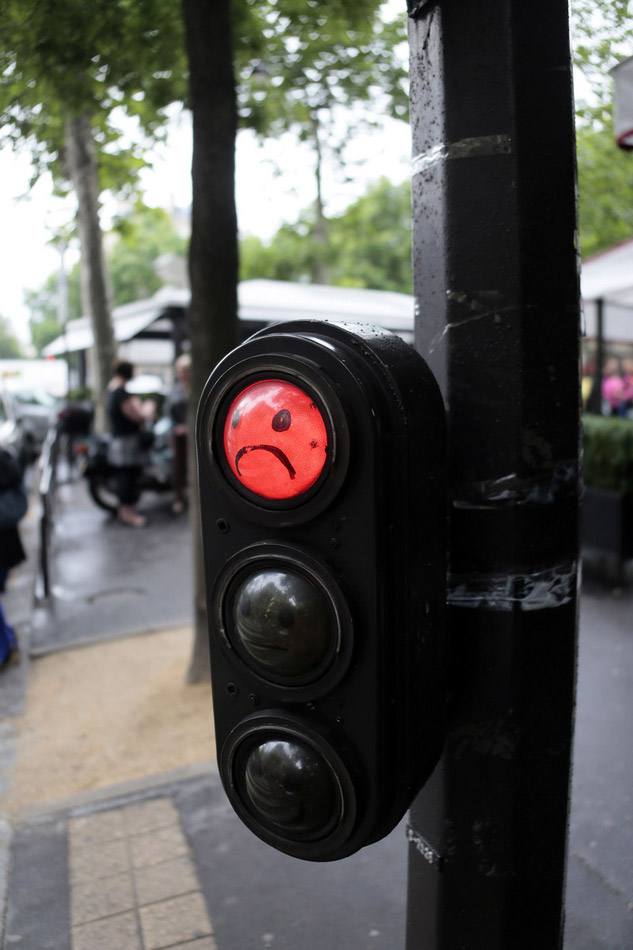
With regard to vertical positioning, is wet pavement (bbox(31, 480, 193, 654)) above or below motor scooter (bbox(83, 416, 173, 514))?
below

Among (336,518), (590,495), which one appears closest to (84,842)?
(336,518)

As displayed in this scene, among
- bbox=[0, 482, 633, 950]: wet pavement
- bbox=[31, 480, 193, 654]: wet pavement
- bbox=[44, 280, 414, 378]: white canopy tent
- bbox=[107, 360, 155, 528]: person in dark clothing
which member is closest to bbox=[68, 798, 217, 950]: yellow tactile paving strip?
bbox=[0, 482, 633, 950]: wet pavement

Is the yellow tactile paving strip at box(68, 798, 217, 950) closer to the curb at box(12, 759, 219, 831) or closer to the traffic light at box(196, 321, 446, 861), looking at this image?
the curb at box(12, 759, 219, 831)

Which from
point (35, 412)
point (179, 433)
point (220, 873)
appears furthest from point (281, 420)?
point (35, 412)

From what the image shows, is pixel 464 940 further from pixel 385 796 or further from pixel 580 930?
pixel 580 930

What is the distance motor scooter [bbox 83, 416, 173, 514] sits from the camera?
10133 millimetres

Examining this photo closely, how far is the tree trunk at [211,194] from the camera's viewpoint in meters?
4.22

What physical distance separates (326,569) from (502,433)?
41 cm

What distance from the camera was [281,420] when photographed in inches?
51.1

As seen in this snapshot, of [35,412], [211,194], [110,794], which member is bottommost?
[35,412]

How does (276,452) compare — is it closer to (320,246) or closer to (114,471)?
(114,471)

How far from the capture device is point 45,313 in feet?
255

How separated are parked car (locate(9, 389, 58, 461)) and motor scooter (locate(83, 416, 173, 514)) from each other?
8.68m

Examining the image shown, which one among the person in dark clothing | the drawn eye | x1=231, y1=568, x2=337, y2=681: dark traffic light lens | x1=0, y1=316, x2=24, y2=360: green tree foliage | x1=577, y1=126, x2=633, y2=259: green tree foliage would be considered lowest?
x1=0, y1=316, x2=24, y2=360: green tree foliage
